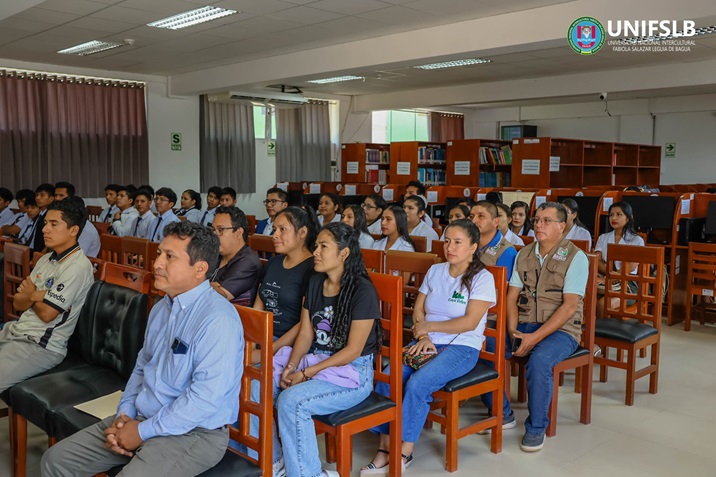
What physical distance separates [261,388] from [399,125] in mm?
12041

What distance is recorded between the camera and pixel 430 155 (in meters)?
11.6

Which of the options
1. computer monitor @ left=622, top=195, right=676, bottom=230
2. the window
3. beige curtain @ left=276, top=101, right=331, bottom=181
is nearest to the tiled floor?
computer monitor @ left=622, top=195, right=676, bottom=230

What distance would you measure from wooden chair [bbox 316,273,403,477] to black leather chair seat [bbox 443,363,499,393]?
29 cm

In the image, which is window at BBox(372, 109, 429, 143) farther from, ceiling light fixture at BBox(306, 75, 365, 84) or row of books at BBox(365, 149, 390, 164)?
ceiling light fixture at BBox(306, 75, 365, 84)

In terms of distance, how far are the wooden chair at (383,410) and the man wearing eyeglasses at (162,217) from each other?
12.4 feet

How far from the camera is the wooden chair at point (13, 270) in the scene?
135 inches

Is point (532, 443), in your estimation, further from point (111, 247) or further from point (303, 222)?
point (111, 247)

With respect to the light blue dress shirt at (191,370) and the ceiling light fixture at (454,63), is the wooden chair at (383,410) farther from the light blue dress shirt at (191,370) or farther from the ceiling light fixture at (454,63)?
the ceiling light fixture at (454,63)

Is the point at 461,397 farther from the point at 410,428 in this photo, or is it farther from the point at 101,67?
the point at 101,67

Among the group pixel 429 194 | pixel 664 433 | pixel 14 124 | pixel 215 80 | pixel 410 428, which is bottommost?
pixel 664 433

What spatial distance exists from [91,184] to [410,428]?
25.9 feet

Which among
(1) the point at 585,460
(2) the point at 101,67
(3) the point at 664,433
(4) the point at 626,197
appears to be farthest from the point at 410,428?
(2) the point at 101,67

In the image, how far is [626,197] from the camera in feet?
21.2

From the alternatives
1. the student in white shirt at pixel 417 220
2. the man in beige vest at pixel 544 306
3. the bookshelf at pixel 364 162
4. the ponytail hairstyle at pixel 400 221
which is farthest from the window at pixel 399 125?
the man in beige vest at pixel 544 306
